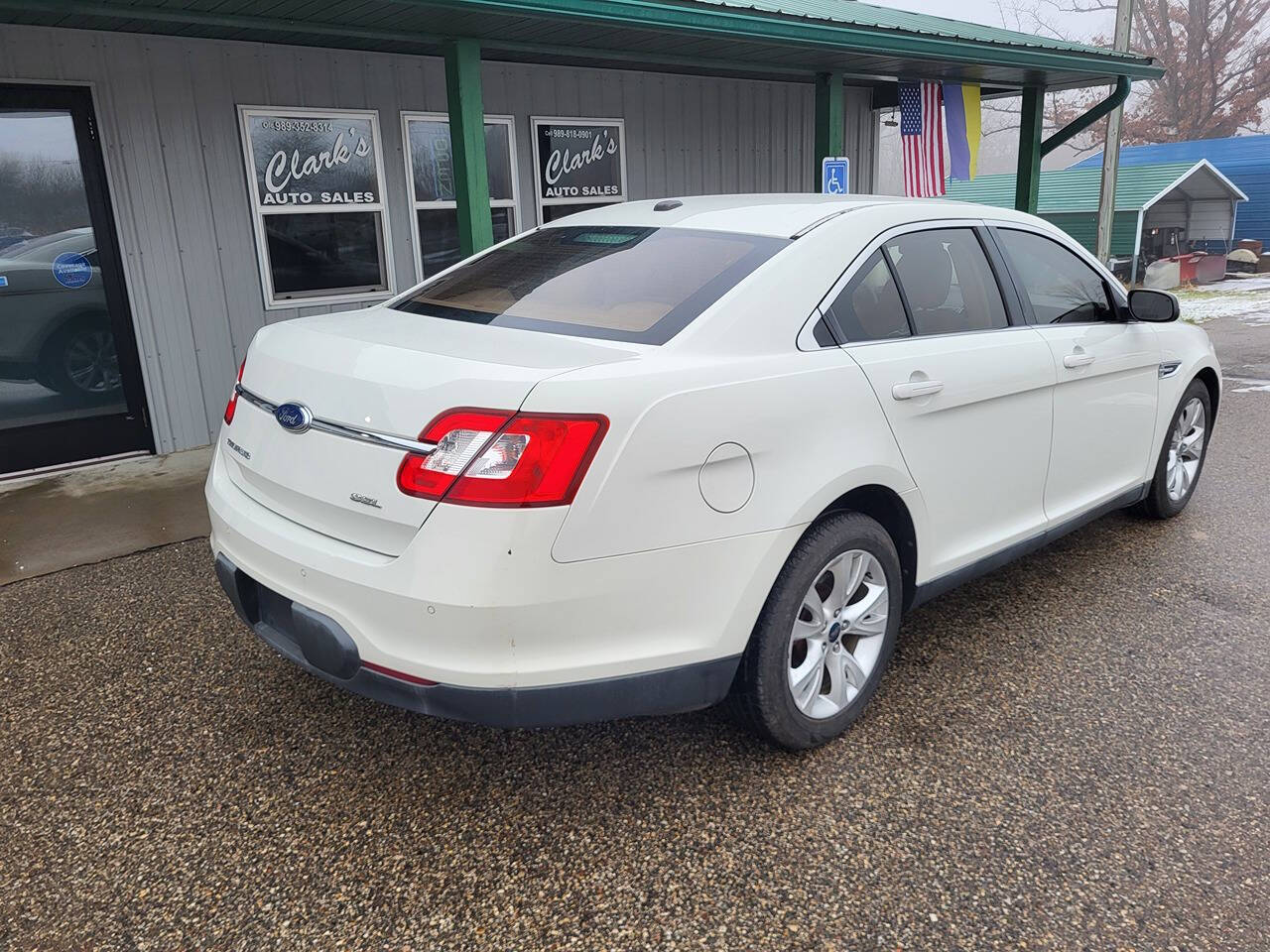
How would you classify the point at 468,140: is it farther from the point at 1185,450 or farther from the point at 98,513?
the point at 1185,450

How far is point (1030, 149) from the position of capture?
9711mm

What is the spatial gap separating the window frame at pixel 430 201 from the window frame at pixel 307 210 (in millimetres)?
194

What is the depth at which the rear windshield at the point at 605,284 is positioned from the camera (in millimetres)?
2799

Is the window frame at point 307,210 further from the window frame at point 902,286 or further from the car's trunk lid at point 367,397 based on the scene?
the window frame at point 902,286

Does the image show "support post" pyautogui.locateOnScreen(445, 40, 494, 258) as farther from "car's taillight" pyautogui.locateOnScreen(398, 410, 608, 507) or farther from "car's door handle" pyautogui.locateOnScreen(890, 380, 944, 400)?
"car's taillight" pyautogui.locateOnScreen(398, 410, 608, 507)

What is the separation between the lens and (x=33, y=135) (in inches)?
229

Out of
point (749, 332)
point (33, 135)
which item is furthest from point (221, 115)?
point (749, 332)

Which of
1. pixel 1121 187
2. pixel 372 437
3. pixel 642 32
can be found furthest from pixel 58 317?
pixel 1121 187

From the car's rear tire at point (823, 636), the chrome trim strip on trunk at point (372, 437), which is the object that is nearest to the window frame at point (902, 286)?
the car's rear tire at point (823, 636)

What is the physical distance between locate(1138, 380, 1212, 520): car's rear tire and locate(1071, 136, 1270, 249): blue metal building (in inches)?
1016

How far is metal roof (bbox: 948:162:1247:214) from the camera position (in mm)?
22219

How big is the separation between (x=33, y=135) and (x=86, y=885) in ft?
16.5

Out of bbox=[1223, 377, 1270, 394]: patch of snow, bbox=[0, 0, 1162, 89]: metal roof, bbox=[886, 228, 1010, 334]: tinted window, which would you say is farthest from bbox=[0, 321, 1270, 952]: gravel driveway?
bbox=[1223, 377, 1270, 394]: patch of snow

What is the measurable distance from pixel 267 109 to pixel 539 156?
2213 millimetres
